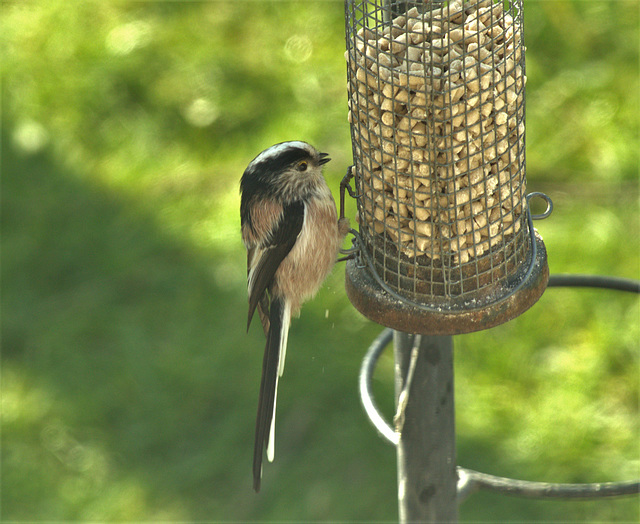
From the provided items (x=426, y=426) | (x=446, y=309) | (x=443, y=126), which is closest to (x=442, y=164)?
(x=443, y=126)

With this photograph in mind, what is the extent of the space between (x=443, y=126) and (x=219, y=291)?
11.5ft

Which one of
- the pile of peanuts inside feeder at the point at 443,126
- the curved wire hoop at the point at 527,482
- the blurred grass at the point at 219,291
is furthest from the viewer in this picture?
the blurred grass at the point at 219,291

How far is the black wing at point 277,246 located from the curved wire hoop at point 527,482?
1.66 ft

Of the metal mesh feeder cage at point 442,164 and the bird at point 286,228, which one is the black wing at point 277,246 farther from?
the metal mesh feeder cage at point 442,164

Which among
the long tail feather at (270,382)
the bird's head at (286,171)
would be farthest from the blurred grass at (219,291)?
the bird's head at (286,171)

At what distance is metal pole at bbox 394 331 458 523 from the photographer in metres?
3.05

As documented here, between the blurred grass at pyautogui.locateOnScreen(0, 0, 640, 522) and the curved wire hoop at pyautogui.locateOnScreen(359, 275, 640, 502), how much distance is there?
5.54 feet

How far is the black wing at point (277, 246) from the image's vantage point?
361 cm

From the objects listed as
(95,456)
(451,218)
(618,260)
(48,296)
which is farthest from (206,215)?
(451,218)

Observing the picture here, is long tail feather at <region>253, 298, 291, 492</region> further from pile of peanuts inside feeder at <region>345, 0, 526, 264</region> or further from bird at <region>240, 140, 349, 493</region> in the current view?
pile of peanuts inside feeder at <region>345, 0, 526, 264</region>

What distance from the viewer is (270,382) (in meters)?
3.30

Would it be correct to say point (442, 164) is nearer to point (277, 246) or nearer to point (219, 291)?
point (277, 246)

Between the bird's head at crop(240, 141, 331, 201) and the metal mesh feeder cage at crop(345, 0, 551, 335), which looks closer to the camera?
the metal mesh feeder cage at crop(345, 0, 551, 335)

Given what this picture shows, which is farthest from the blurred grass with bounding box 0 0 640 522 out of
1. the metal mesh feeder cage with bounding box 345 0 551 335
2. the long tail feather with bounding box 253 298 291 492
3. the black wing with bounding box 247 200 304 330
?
the metal mesh feeder cage with bounding box 345 0 551 335
